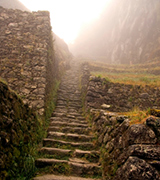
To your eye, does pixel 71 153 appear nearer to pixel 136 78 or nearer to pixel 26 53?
pixel 26 53

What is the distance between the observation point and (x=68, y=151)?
501 centimetres

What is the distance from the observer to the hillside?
83.6 ft

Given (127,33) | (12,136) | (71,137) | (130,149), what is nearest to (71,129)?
(71,137)

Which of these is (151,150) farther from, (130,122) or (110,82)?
(110,82)

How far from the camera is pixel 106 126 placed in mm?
5203

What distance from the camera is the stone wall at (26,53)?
7.46 m

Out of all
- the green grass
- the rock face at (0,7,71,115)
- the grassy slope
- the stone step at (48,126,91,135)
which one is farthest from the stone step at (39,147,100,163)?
the green grass

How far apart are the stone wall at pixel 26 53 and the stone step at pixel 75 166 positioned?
9.41 feet

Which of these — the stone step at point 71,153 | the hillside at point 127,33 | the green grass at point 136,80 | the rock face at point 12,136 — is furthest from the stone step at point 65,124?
the hillside at point 127,33

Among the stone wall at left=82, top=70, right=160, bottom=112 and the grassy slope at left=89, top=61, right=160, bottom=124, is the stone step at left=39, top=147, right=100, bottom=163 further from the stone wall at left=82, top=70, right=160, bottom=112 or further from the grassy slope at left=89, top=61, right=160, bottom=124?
the stone wall at left=82, top=70, right=160, bottom=112

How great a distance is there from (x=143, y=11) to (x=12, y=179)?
3463 cm

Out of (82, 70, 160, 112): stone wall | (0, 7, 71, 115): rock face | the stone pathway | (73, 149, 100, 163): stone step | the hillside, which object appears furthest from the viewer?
the hillside

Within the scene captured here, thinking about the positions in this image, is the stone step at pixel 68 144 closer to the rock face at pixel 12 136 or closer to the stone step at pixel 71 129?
the stone step at pixel 71 129

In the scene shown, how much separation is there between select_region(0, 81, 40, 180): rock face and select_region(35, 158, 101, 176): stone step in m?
0.62
